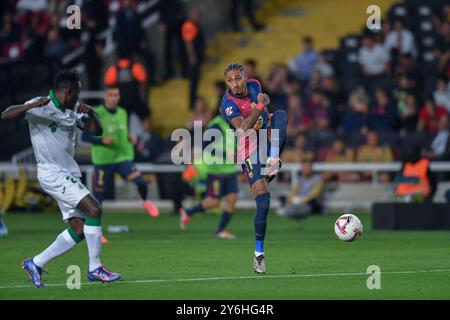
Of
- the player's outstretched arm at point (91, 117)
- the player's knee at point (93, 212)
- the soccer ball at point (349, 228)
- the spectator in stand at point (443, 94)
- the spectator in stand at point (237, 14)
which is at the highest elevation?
the spectator in stand at point (237, 14)

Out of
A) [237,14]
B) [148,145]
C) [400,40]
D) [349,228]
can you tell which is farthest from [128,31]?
[349,228]

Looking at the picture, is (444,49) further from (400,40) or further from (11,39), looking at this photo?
(11,39)

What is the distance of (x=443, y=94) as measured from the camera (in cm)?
2767

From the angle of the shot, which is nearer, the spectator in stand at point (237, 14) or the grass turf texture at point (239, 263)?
the grass turf texture at point (239, 263)

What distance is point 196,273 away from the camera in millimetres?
14625

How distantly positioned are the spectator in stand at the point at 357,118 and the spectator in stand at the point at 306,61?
90.4 inches

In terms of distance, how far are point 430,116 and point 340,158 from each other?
7.13 feet

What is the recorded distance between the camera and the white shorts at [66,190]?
13.5 metres

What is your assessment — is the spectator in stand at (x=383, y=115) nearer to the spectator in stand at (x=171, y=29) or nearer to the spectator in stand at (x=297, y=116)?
the spectator in stand at (x=297, y=116)

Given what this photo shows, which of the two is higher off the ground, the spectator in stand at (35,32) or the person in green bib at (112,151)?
the spectator in stand at (35,32)

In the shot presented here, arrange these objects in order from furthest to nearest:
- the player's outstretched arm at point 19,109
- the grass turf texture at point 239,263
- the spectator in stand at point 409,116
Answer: the spectator in stand at point 409,116, the player's outstretched arm at point 19,109, the grass turf texture at point 239,263

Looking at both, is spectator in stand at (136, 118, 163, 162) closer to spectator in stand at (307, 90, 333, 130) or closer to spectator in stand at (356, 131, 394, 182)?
spectator in stand at (307, 90, 333, 130)

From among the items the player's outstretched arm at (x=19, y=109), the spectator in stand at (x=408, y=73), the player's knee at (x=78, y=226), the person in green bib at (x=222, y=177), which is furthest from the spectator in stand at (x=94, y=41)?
the player's outstretched arm at (x=19, y=109)
